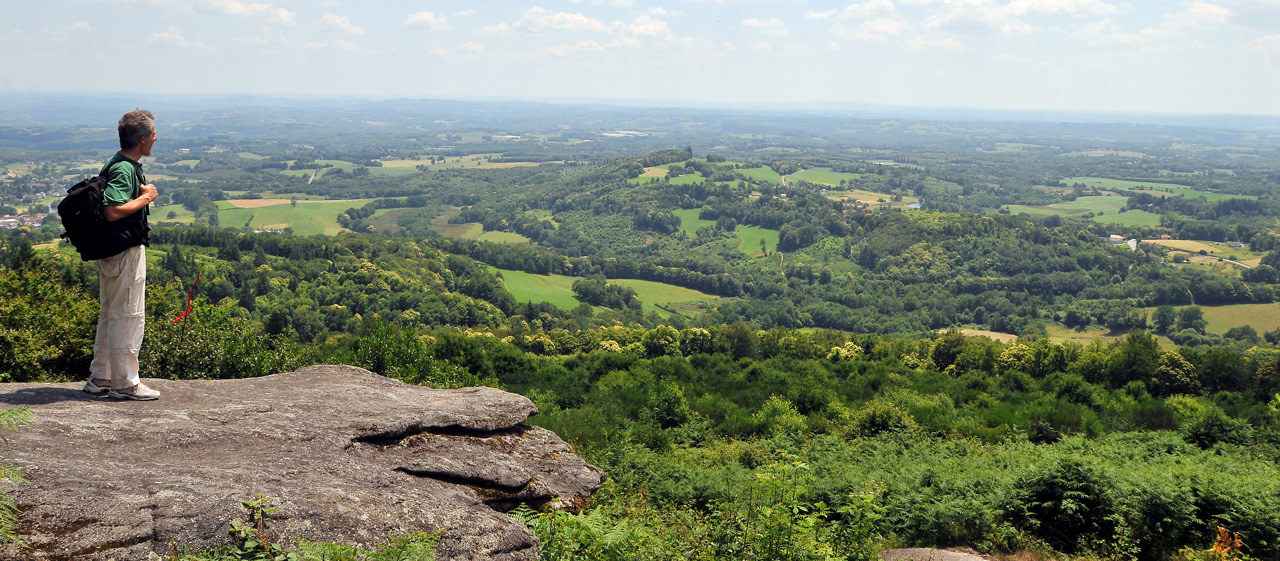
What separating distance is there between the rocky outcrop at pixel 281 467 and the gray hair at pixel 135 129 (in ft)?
11.1

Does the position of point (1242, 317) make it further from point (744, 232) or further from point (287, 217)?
point (287, 217)

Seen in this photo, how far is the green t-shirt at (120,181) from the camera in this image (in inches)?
336

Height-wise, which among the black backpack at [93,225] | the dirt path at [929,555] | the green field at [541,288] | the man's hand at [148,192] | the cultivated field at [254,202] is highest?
the man's hand at [148,192]

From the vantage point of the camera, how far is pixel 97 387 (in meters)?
9.23

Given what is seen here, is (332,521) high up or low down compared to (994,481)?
up

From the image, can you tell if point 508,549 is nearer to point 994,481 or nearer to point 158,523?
point 158,523

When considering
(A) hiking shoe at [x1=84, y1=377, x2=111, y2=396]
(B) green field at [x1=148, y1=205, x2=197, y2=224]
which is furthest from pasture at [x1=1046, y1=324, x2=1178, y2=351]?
(B) green field at [x1=148, y1=205, x2=197, y2=224]

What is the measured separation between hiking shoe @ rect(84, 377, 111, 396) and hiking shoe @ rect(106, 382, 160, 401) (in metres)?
0.09

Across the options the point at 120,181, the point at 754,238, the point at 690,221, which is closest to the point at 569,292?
the point at 754,238

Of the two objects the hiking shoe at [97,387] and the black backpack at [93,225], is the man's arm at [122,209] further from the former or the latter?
the hiking shoe at [97,387]

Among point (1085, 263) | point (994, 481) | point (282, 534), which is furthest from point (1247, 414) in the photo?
point (1085, 263)

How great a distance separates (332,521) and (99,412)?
3798mm

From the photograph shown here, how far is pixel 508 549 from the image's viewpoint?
27.2 ft

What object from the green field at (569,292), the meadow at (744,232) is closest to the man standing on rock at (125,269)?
the green field at (569,292)
